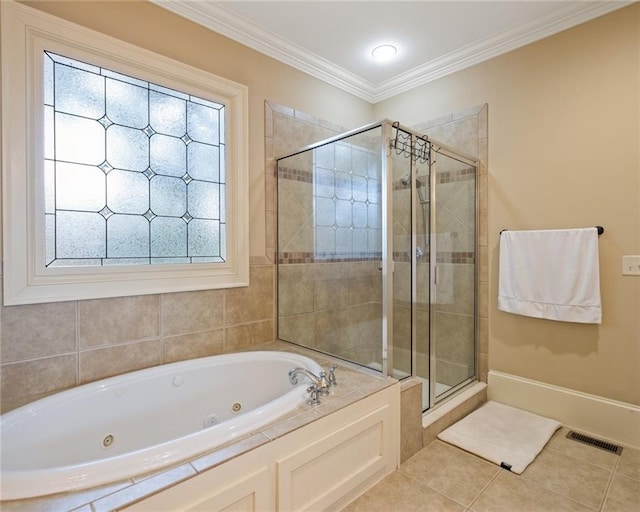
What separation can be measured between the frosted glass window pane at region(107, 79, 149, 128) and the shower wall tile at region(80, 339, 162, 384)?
47.8 inches

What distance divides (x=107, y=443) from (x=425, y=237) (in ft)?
6.66

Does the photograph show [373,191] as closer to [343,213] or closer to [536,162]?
[343,213]

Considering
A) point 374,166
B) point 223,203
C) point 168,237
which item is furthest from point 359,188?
point 168,237

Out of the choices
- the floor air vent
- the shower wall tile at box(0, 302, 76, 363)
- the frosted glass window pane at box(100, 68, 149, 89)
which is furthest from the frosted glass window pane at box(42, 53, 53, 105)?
the floor air vent

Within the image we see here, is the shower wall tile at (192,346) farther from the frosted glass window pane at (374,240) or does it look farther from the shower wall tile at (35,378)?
the frosted glass window pane at (374,240)

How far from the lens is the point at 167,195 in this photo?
2.00 metres

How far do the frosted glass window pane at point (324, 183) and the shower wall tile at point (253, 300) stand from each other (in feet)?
2.16

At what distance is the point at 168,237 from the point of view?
201 cm

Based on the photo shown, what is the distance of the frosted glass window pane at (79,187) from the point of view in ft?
5.44

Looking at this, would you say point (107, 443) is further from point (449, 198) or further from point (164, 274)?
point (449, 198)

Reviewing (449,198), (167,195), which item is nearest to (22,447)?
(167,195)

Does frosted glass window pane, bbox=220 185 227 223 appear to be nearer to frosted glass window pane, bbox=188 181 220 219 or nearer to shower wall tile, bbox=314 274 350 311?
frosted glass window pane, bbox=188 181 220 219

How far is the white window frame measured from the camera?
1481mm

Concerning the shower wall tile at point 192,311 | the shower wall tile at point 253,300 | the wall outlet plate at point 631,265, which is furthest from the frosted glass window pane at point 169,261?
the wall outlet plate at point 631,265
